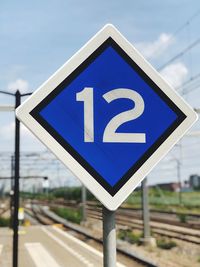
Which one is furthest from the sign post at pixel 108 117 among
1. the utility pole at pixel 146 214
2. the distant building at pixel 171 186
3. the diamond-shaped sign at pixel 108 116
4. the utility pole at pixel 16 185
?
the distant building at pixel 171 186

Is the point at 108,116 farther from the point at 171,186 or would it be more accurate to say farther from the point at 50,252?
the point at 171,186

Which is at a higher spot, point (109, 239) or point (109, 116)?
point (109, 116)

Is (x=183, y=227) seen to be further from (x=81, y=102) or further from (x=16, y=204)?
(x=81, y=102)

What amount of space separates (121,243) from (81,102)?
19480 millimetres

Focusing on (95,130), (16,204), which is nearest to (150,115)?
(95,130)

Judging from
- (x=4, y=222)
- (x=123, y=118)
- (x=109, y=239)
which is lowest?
(x=4, y=222)

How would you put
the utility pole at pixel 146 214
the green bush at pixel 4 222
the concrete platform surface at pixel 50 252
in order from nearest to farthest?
the concrete platform surface at pixel 50 252, the utility pole at pixel 146 214, the green bush at pixel 4 222

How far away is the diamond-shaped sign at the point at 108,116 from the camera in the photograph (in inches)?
73.9

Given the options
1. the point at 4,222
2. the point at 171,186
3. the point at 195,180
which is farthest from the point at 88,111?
the point at 195,180

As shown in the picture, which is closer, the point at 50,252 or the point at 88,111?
the point at 88,111

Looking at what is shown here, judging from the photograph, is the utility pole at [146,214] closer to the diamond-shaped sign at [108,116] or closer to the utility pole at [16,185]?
the utility pole at [16,185]

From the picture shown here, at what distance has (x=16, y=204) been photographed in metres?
10.1

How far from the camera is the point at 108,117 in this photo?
6.30 feet

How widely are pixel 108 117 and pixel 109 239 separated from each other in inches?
19.5
